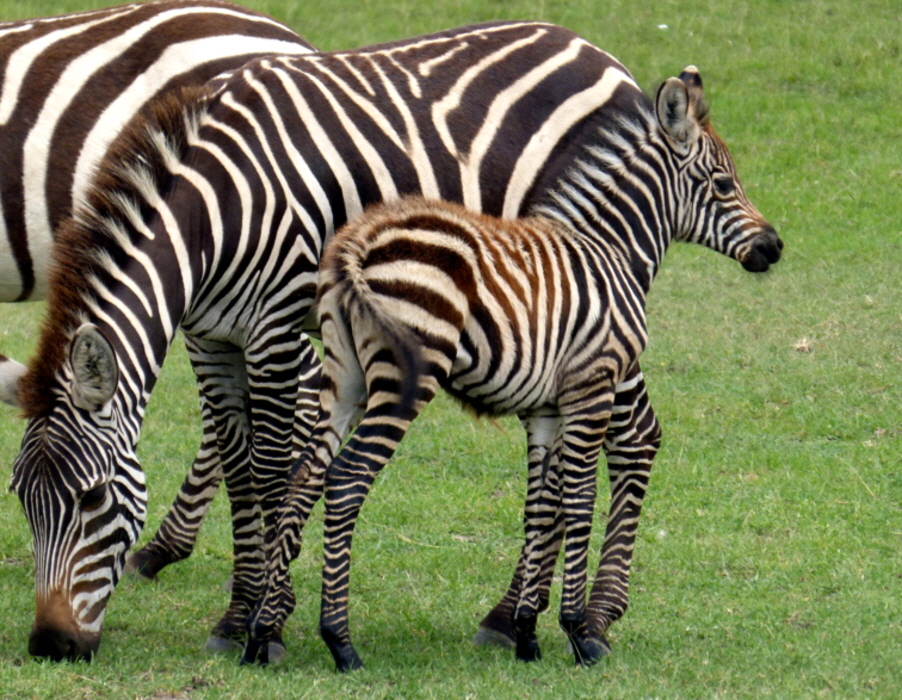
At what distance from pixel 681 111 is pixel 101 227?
278 centimetres

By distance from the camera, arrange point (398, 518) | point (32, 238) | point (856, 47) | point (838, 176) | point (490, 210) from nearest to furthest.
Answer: point (490, 210), point (32, 238), point (398, 518), point (838, 176), point (856, 47)

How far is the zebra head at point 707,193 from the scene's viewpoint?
21.0 ft

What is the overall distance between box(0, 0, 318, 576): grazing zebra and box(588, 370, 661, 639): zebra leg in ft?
5.95

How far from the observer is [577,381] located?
566cm

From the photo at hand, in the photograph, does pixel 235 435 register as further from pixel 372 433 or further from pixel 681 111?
pixel 681 111

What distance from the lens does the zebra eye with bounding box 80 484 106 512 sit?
509 cm

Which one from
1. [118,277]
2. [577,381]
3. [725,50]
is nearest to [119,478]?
[118,277]

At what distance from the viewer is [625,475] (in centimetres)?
650

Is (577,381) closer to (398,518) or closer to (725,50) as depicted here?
(398,518)

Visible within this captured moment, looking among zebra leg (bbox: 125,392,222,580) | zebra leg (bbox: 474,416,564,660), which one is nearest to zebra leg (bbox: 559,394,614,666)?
zebra leg (bbox: 474,416,564,660)

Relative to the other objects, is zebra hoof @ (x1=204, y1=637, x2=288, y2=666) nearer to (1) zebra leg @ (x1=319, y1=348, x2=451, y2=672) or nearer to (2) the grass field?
(2) the grass field

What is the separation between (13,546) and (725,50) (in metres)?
15.2

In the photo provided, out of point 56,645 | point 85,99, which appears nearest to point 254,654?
point 56,645

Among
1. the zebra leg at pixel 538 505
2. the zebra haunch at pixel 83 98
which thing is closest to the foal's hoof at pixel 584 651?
the zebra leg at pixel 538 505
